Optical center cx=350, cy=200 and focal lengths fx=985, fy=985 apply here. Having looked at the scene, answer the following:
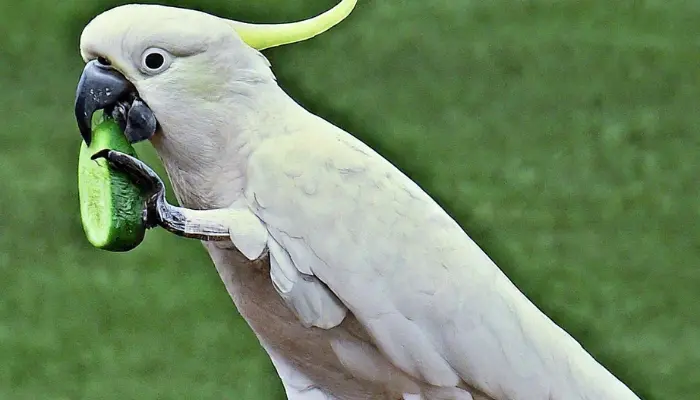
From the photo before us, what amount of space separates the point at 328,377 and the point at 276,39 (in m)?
0.50

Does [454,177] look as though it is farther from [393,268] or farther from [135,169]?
[135,169]

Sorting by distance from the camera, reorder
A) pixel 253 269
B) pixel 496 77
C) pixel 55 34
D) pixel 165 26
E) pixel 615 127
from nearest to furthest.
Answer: pixel 165 26
pixel 253 269
pixel 615 127
pixel 496 77
pixel 55 34

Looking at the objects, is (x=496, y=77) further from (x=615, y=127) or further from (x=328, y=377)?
(x=328, y=377)

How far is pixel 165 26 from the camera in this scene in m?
1.26

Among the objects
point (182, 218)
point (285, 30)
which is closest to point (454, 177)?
point (285, 30)

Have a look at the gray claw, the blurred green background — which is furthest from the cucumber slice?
the blurred green background

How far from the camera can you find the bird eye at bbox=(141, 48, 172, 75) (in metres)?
1.26

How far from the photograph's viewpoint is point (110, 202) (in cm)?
124

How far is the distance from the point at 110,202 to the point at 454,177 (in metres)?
2.43

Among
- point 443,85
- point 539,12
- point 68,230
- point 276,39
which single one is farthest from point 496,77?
point 276,39

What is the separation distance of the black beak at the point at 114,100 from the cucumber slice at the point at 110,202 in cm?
2

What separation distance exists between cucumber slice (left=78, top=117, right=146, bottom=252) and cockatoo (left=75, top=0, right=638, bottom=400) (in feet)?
0.06

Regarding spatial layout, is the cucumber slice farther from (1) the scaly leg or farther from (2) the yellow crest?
(2) the yellow crest

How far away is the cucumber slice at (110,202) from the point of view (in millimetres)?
1231
